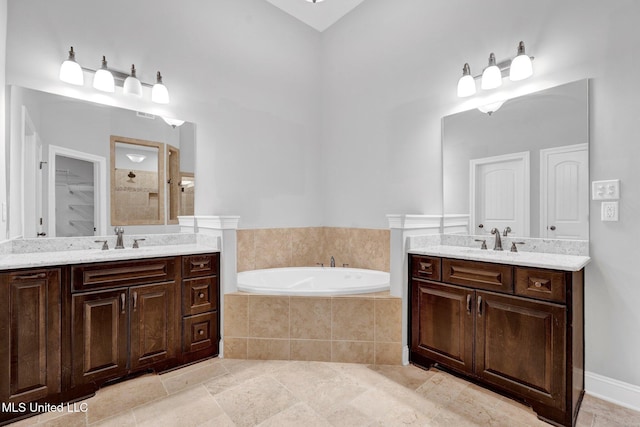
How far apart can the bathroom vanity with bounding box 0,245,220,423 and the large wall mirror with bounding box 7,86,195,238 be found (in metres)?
0.40

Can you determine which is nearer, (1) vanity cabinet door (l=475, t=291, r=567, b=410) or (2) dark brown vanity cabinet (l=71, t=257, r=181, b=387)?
(1) vanity cabinet door (l=475, t=291, r=567, b=410)

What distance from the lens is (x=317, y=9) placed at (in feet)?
11.3

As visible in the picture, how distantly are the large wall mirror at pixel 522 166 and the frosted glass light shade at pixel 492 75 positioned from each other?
165 millimetres

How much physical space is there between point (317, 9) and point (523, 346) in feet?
11.9

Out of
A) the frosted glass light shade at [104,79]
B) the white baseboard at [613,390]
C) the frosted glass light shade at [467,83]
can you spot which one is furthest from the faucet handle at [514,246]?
the frosted glass light shade at [104,79]

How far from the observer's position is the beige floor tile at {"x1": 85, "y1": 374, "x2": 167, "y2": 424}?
1765mm

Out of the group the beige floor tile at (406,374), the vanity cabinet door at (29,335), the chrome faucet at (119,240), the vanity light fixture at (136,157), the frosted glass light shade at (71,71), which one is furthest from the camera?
the vanity light fixture at (136,157)

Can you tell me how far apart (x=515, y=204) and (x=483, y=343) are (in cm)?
103

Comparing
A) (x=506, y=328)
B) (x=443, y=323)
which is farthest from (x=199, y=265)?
(x=506, y=328)

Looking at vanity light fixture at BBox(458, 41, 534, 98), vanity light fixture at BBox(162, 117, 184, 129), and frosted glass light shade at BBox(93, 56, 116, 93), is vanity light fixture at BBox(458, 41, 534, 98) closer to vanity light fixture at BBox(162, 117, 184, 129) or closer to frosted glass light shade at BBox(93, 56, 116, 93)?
vanity light fixture at BBox(162, 117, 184, 129)

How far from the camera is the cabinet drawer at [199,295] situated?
230 cm

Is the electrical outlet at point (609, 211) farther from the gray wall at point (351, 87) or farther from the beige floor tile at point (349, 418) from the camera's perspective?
the beige floor tile at point (349, 418)

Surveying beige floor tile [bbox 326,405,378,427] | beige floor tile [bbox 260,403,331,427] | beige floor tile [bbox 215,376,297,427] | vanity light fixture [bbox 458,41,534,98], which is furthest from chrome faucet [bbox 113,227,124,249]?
vanity light fixture [bbox 458,41,534,98]

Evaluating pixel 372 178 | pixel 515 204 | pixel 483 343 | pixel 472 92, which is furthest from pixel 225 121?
pixel 483 343
